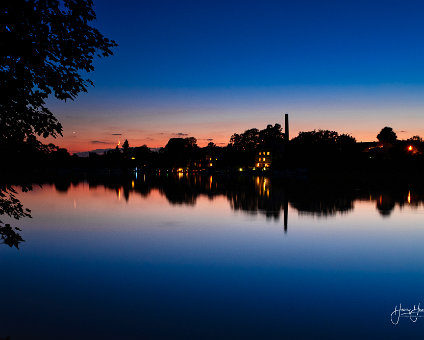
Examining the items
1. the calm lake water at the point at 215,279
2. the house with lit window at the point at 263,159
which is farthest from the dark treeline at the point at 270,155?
the calm lake water at the point at 215,279

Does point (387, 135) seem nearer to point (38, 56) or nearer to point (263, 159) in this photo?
point (263, 159)

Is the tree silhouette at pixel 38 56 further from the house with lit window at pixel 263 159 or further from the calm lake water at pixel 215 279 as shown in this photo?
the house with lit window at pixel 263 159

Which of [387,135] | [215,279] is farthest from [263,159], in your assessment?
[215,279]

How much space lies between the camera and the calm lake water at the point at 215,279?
8266mm

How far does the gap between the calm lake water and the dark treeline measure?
3794mm

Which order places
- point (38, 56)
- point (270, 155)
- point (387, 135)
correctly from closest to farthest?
1. point (38, 56)
2. point (387, 135)
3. point (270, 155)

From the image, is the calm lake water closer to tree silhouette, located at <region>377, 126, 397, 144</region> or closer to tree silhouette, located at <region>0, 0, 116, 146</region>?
tree silhouette, located at <region>0, 0, 116, 146</region>

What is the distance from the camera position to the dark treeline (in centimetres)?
748

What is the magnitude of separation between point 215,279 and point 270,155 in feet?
502

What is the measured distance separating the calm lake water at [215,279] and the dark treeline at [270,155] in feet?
12.4

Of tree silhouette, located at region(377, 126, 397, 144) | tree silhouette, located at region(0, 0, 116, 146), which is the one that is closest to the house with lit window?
tree silhouette, located at region(377, 126, 397, 144)

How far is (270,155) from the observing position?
16238 centimetres

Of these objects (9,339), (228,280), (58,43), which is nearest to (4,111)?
(58,43)

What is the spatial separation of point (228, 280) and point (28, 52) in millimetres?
8475
